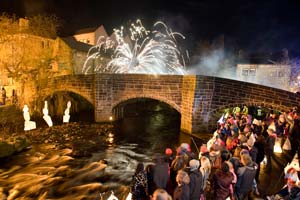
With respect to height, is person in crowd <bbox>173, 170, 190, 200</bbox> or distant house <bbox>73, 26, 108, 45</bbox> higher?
distant house <bbox>73, 26, 108, 45</bbox>

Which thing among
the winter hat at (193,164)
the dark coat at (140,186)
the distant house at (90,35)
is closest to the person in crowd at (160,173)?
the dark coat at (140,186)

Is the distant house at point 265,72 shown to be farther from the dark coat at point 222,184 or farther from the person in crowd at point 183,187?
the person in crowd at point 183,187

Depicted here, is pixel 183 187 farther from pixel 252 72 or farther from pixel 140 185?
pixel 252 72

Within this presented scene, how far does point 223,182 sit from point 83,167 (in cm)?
717

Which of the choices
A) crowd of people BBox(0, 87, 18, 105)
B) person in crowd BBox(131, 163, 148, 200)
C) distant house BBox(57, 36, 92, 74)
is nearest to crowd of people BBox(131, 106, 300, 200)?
person in crowd BBox(131, 163, 148, 200)

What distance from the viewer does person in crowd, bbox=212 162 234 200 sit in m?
5.39

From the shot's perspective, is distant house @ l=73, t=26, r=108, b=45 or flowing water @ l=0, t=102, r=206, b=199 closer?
→ flowing water @ l=0, t=102, r=206, b=199

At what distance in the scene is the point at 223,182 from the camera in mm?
5410

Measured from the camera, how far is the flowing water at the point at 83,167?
8.56 meters

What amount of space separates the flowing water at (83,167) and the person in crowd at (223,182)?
365cm

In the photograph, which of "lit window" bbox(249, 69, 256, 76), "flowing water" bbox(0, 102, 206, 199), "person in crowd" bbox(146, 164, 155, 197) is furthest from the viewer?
"lit window" bbox(249, 69, 256, 76)

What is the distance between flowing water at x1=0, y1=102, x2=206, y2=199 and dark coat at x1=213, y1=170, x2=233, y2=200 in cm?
364

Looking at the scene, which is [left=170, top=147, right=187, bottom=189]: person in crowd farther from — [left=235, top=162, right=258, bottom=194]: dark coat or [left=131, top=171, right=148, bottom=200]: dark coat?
[left=235, top=162, right=258, bottom=194]: dark coat

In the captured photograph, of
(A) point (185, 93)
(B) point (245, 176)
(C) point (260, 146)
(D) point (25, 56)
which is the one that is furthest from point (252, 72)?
(B) point (245, 176)
